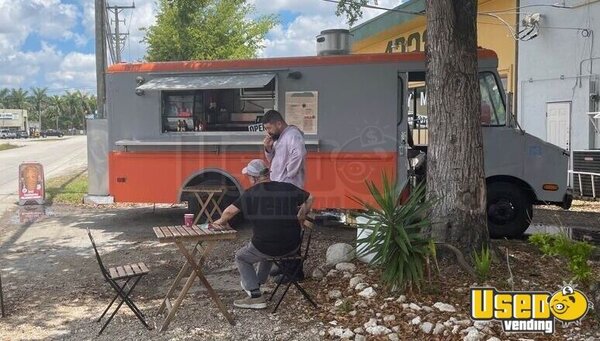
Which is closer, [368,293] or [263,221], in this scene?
[263,221]

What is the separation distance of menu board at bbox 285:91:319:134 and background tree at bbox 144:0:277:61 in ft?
50.0

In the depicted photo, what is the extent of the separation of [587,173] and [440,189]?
7664mm

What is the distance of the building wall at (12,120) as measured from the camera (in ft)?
303

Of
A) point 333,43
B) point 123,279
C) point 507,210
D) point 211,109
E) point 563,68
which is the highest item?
point 563,68

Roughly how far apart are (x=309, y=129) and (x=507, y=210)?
119 inches

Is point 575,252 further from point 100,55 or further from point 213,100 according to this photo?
point 100,55

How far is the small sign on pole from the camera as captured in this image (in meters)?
12.3

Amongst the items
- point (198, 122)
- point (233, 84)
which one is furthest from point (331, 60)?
point (198, 122)

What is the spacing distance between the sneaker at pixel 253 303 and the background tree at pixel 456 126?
5.86 feet

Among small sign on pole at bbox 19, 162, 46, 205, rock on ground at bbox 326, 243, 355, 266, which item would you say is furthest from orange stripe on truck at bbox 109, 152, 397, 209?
small sign on pole at bbox 19, 162, 46, 205

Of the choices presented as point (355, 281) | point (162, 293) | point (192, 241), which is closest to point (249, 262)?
point (192, 241)

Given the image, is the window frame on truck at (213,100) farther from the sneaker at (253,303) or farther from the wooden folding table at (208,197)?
the sneaker at (253,303)

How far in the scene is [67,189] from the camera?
14.8 m

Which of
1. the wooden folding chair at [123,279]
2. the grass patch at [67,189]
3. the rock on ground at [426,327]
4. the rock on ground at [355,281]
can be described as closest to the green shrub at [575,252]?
the rock on ground at [426,327]
